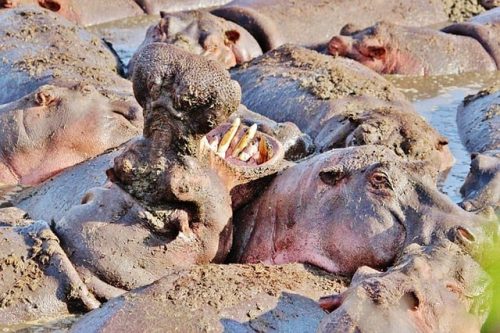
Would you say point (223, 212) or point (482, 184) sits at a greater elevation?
point (223, 212)

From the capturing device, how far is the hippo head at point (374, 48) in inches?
341

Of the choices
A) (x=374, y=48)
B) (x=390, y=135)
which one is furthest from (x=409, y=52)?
(x=390, y=135)

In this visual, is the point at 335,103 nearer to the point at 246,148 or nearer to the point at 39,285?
the point at 246,148

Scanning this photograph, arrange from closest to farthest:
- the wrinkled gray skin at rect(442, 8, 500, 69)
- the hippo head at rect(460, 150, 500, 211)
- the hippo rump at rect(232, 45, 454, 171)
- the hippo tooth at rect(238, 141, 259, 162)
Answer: the hippo tooth at rect(238, 141, 259, 162) → the hippo head at rect(460, 150, 500, 211) → the hippo rump at rect(232, 45, 454, 171) → the wrinkled gray skin at rect(442, 8, 500, 69)

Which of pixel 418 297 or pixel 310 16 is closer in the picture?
pixel 418 297

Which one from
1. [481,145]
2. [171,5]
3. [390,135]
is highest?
[390,135]

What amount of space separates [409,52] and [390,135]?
3286 mm

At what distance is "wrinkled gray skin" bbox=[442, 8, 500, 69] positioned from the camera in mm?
9195

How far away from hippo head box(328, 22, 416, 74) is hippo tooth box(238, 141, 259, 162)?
408 centimetres

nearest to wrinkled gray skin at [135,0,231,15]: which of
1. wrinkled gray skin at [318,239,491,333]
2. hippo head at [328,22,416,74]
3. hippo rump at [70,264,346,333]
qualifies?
hippo head at [328,22,416,74]

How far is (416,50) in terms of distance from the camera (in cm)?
899

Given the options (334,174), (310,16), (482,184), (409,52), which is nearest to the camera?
(334,174)

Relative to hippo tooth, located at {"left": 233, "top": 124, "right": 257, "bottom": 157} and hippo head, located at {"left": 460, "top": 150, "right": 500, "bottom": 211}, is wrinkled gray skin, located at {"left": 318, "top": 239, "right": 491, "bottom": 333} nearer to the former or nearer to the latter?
hippo tooth, located at {"left": 233, "top": 124, "right": 257, "bottom": 157}

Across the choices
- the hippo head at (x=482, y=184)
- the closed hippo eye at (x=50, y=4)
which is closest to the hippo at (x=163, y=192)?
the hippo head at (x=482, y=184)
